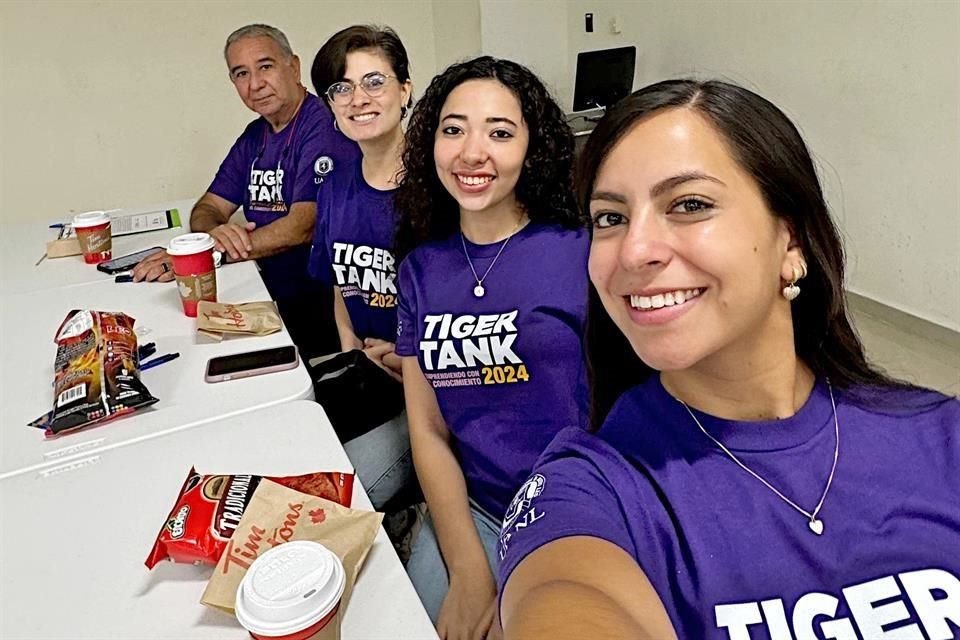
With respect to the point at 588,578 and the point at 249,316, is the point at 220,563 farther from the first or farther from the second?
the point at 249,316

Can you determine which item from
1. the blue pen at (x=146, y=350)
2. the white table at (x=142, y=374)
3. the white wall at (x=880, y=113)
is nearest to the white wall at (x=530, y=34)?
the white wall at (x=880, y=113)

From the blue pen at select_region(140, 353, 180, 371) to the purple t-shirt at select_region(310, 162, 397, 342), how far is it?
0.50 meters

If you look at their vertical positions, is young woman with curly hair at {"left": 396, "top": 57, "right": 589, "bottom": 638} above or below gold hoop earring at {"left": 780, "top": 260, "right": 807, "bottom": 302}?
below

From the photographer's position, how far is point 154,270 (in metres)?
1.80

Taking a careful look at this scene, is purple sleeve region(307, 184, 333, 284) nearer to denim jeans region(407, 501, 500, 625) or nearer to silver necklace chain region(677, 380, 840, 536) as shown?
denim jeans region(407, 501, 500, 625)

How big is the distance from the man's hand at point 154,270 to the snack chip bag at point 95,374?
0.48 metres

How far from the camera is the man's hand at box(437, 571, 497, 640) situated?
44.5 inches

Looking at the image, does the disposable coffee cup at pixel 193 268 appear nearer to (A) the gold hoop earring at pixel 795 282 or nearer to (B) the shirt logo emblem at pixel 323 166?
(B) the shirt logo emblem at pixel 323 166

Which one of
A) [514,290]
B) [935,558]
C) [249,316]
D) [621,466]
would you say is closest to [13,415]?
[249,316]

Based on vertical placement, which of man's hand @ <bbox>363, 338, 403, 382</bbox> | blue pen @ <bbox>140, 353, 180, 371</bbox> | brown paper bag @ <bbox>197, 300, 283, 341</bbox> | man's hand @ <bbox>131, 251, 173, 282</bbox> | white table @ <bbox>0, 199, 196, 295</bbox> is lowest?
man's hand @ <bbox>363, 338, 403, 382</bbox>

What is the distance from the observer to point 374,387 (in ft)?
5.03

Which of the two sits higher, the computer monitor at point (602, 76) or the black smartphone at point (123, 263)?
the computer monitor at point (602, 76)

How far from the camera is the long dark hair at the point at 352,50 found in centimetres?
173

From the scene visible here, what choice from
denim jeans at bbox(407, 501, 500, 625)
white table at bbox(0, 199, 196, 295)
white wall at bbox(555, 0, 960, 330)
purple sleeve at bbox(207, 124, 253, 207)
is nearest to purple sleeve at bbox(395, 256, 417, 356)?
denim jeans at bbox(407, 501, 500, 625)
